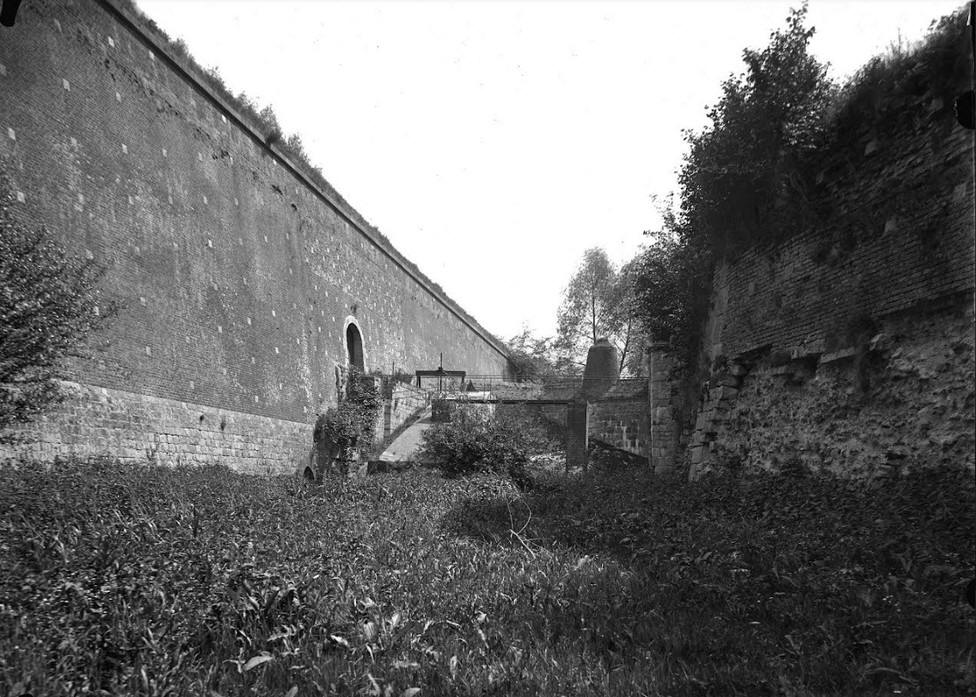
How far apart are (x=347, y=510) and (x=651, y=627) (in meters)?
4.75

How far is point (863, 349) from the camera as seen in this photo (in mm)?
7457

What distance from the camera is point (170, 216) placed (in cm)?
1323

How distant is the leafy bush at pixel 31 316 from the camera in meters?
7.43

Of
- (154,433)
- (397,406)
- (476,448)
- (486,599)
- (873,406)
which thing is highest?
(397,406)

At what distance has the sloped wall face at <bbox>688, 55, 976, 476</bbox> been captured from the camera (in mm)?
6398

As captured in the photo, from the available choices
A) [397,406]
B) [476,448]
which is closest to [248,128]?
[397,406]

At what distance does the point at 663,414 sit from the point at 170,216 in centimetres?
1116

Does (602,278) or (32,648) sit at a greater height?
(602,278)

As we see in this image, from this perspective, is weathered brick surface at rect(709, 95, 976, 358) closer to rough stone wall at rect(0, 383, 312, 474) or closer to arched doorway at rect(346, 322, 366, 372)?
rough stone wall at rect(0, 383, 312, 474)

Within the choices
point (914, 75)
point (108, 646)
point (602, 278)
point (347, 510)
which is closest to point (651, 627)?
point (108, 646)

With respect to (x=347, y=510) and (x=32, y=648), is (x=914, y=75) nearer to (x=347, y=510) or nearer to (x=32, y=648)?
(x=347, y=510)

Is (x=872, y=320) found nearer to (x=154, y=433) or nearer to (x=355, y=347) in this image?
(x=154, y=433)

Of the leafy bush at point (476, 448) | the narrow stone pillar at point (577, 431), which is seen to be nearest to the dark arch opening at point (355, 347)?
the narrow stone pillar at point (577, 431)

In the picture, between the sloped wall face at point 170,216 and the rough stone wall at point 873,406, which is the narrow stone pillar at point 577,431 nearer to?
the sloped wall face at point 170,216
